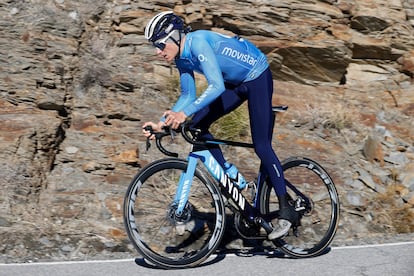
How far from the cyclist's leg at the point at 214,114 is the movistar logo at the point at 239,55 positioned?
0.33 metres

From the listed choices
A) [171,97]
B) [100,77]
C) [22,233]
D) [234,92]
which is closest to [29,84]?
[100,77]

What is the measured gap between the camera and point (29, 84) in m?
9.22

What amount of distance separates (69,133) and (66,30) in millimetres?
1977

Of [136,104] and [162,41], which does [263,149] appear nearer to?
[162,41]

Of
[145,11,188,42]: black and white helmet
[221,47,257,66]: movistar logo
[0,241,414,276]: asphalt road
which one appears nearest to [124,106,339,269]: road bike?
[0,241,414,276]: asphalt road

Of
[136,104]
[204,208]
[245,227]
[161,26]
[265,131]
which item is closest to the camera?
[161,26]

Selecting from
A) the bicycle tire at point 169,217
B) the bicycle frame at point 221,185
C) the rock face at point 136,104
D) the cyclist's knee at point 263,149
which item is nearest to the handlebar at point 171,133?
the bicycle frame at point 221,185

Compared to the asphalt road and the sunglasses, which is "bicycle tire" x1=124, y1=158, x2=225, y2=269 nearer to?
the asphalt road

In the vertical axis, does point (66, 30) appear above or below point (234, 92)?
below

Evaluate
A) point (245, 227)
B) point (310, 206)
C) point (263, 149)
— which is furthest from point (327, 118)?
point (245, 227)

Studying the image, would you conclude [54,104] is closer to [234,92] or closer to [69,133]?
[69,133]

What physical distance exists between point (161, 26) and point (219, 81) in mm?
646

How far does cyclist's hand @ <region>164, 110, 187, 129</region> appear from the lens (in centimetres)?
575

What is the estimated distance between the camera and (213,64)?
5.81m
